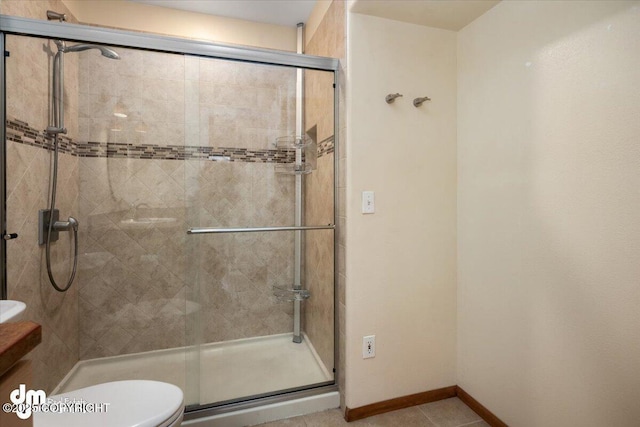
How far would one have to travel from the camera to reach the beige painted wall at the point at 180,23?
2.29m

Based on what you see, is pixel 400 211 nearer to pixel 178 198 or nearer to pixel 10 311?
pixel 178 198

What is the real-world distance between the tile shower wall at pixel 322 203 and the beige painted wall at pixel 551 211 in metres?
0.81

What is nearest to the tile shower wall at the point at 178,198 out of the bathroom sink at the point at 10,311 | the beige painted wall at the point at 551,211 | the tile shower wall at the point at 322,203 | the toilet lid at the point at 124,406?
the tile shower wall at the point at 322,203

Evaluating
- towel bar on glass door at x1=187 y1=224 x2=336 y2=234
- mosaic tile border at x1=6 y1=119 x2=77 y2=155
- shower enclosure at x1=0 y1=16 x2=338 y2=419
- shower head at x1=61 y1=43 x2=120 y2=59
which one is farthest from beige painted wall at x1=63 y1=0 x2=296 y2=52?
towel bar on glass door at x1=187 y1=224 x2=336 y2=234

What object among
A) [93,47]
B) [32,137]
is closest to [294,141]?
[93,47]

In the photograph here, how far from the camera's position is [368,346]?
1738 mm

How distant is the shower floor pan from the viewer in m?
1.74

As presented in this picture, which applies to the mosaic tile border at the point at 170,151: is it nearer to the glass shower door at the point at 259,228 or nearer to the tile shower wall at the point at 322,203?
the glass shower door at the point at 259,228

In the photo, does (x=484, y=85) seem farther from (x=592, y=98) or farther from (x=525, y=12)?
(x=592, y=98)

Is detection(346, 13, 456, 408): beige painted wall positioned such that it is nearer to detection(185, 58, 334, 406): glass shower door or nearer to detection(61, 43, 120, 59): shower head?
detection(185, 58, 334, 406): glass shower door

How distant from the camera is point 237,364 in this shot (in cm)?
185

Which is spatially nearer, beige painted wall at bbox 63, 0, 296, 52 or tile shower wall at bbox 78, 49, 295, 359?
tile shower wall at bbox 78, 49, 295, 359

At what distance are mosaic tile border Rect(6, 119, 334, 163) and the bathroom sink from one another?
1086 mm

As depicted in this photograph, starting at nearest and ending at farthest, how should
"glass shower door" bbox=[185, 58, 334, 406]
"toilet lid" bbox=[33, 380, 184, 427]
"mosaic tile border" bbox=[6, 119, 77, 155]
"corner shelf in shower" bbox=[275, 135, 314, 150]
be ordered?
"toilet lid" bbox=[33, 380, 184, 427] < "mosaic tile border" bbox=[6, 119, 77, 155] < "glass shower door" bbox=[185, 58, 334, 406] < "corner shelf in shower" bbox=[275, 135, 314, 150]
